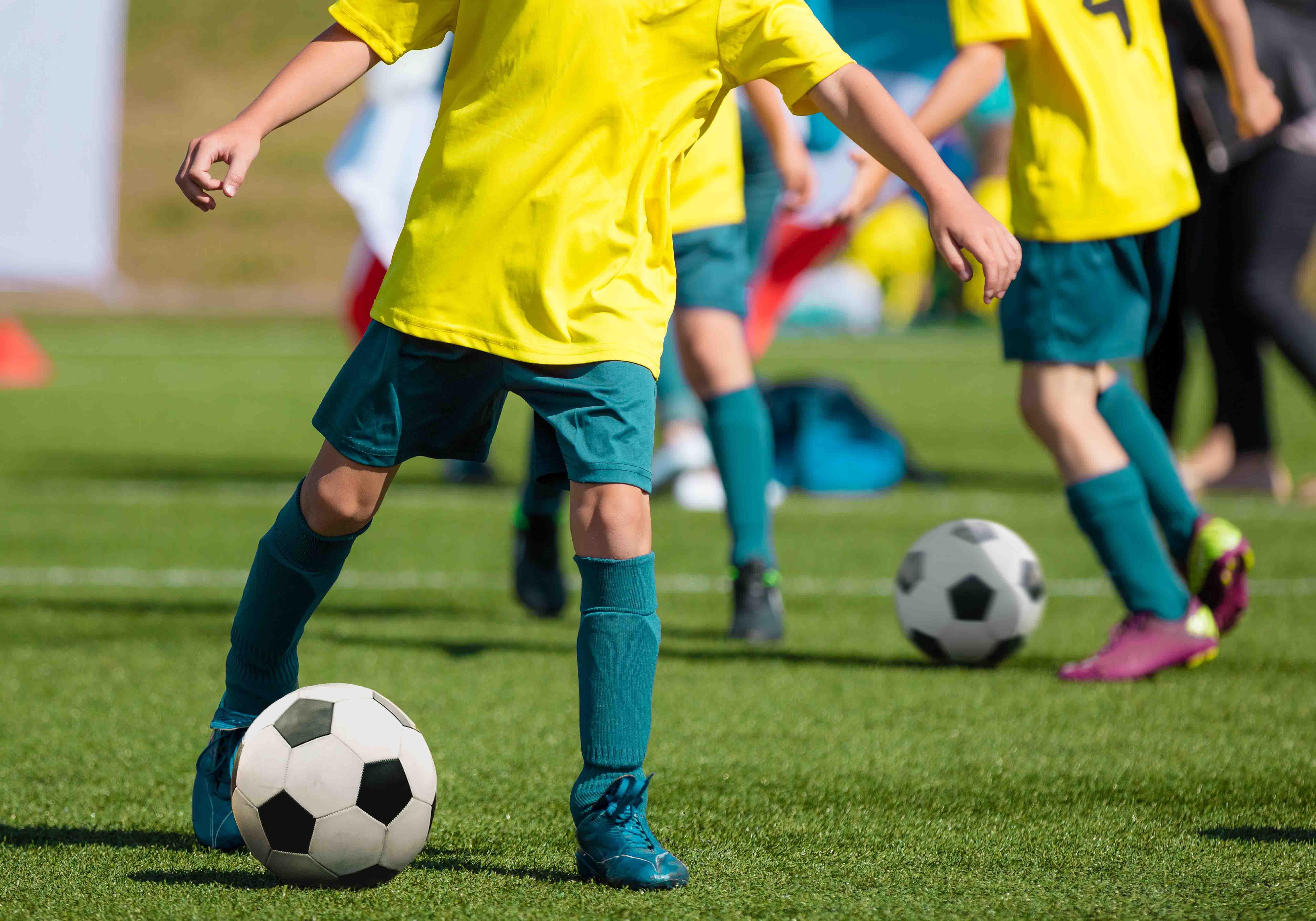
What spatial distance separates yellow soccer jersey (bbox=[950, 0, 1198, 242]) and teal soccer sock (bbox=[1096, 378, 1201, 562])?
445 mm

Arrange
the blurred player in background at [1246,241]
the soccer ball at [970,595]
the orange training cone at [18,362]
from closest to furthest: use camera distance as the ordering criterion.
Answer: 1. the soccer ball at [970,595]
2. the blurred player in background at [1246,241]
3. the orange training cone at [18,362]

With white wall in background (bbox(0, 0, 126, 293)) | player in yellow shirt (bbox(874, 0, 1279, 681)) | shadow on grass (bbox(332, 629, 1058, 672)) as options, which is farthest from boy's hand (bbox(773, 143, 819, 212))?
white wall in background (bbox(0, 0, 126, 293))

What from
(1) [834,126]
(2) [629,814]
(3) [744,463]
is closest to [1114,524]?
(3) [744,463]

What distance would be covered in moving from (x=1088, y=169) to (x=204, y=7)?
194 feet

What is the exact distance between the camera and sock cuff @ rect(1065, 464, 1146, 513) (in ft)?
11.8

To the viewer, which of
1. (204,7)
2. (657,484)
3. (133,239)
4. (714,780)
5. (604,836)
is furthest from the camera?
(204,7)

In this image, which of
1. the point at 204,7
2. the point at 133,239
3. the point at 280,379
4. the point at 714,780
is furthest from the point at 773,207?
the point at 204,7

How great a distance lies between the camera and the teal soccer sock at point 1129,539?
361 cm

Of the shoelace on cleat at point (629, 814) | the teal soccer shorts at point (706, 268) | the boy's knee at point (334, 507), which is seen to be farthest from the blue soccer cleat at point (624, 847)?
the teal soccer shorts at point (706, 268)

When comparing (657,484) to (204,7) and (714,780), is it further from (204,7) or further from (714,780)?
(204,7)

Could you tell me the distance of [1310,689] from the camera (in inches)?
140

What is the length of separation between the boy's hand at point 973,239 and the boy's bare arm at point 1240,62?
200 cm

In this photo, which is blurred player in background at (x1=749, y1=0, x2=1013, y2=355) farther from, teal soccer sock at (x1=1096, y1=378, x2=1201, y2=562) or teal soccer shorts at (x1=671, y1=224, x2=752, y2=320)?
teal soccer sock at (x1=1096, y1=378, x2=1201, y2=562)

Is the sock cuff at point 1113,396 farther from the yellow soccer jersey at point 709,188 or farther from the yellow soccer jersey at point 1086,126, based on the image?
the yellow soccer jersey at point 709,188
